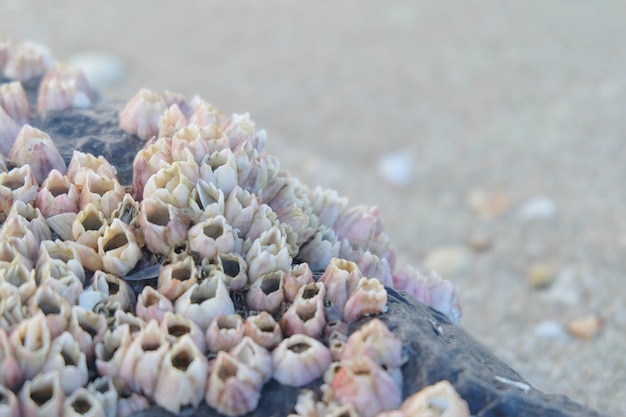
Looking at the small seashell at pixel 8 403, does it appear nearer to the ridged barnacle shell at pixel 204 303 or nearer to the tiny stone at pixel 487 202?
the ridged barnacle shell at pixel 204 303

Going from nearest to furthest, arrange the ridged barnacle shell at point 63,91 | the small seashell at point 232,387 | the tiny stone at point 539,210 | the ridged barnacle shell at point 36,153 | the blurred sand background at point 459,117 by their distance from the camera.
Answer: the small seashell at point 232,387 → the ridged barnacle shell at point 36,153 → the ridged barnacle shell at point 63,91 → the blurred sand background at point 459,117 → the tiny stone at point 539,210

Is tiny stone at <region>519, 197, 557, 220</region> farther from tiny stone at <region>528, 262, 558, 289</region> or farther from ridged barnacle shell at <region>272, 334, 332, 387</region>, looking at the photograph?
ridged barnacle shell at <region>272, 334, 332, 387</region>

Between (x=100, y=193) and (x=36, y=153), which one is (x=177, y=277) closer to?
(x=100, y=193)

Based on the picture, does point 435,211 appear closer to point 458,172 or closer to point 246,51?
point 458,172

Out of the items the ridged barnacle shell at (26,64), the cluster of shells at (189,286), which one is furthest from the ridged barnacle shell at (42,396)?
the ridged barnacle shell at (26,64)

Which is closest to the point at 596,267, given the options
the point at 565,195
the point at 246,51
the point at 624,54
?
the point at 565,195

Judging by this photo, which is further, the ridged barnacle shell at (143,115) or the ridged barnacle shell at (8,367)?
the ridged barnacle shell at (143,115)

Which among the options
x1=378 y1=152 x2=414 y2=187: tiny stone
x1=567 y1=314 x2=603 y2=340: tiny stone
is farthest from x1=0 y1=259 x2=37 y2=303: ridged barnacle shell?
x1=378 y1=152 x2=414 y2=187: tiny stone

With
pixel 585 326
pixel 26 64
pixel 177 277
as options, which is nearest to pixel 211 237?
pixel 177 277
